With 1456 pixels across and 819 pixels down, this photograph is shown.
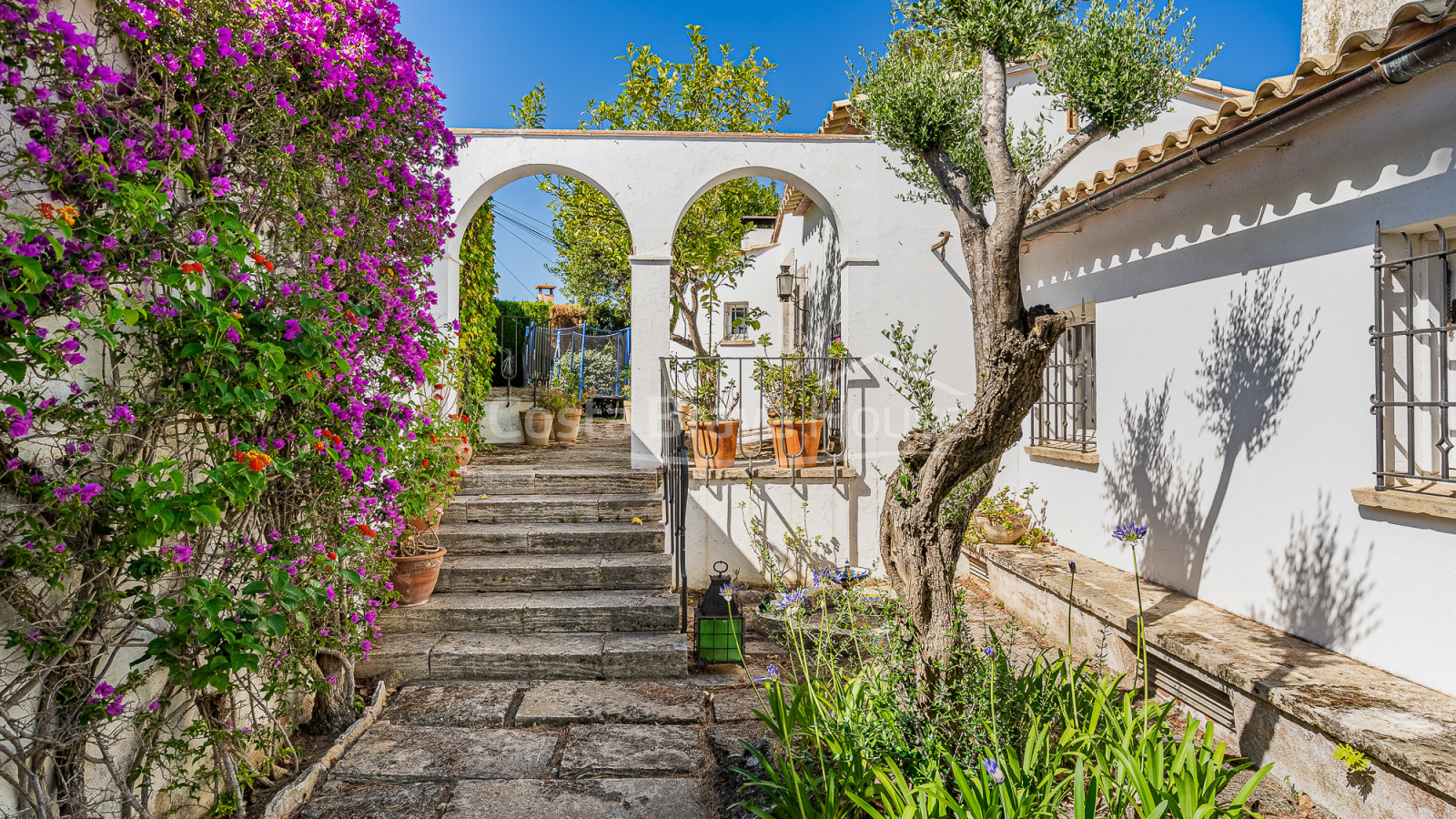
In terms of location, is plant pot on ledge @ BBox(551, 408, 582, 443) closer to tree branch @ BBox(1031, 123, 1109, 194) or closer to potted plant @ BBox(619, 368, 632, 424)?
potted plant @ BBox(619, 368, 632, 424)

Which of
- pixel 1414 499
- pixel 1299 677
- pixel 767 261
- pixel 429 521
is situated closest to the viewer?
pixel 1414 499

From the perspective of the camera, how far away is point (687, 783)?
10.0ft

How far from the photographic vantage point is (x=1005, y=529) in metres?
5.70

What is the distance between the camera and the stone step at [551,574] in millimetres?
4730

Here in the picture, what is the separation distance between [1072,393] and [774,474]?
91.3 inches

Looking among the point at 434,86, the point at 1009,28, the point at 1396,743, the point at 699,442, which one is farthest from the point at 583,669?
the point at 1009,28

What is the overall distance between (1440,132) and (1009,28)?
160 centimetres

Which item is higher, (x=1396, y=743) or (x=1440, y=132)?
(x=1440, y=132)

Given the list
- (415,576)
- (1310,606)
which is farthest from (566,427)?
(1310,606)

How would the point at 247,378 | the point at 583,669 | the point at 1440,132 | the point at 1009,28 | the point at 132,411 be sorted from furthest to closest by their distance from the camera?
the point at 583,669 < the point at 1009,28 < the point at 1440,132 < the point at 247,378 < the point at 132,411

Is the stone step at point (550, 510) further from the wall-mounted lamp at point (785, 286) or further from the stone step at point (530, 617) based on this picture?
the wall-mounted lamp at point (785, 286)

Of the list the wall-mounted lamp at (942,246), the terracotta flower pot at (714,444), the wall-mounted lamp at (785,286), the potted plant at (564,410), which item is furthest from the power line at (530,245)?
the wall-mounted lamp at (942,246)

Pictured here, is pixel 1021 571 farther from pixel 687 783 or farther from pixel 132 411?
pixel 132 411

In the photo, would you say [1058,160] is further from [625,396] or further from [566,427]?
[625,396]
